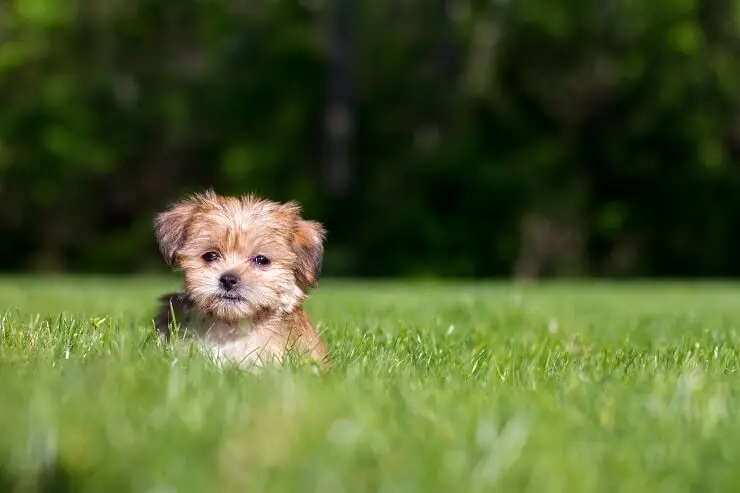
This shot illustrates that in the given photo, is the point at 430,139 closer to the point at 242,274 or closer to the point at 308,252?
the point at 308,252

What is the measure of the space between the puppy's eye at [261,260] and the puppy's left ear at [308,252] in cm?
19

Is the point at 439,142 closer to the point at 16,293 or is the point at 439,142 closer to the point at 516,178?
the point at 516,178

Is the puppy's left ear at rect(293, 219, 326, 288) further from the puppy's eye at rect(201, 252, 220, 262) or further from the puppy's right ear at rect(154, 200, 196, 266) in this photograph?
the puppy's right ear at rect(154, 200, 196, 266)

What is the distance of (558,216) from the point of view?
3181 cm

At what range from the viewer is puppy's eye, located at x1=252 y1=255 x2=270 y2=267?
6090 millimetres

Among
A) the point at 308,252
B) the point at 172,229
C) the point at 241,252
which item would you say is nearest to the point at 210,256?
the point at 241,252

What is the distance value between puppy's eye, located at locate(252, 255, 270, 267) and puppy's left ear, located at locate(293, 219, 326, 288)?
0.62ft

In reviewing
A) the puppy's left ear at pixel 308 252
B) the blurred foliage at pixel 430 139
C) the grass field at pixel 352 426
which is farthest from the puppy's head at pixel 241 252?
the blurred foliage at pixel 430 139

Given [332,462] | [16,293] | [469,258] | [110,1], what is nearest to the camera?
[332,462]

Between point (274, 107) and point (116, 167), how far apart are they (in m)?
5.22

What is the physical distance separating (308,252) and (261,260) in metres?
0.32

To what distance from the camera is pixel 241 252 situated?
6.07 metres

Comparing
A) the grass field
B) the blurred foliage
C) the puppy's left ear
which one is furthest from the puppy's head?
the blurred foliage

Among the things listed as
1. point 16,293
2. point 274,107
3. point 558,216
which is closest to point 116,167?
point 274,107
